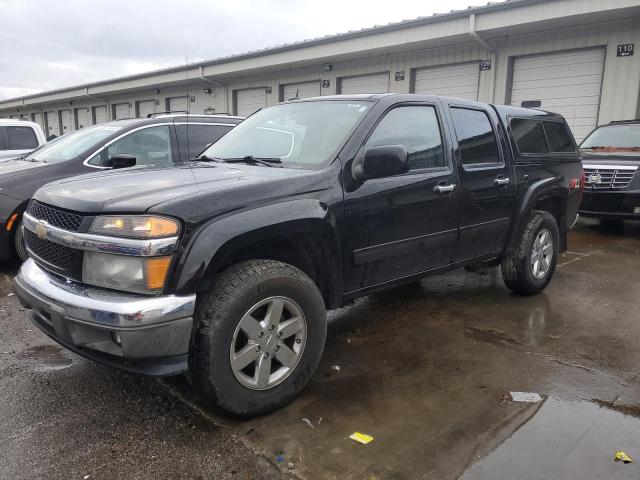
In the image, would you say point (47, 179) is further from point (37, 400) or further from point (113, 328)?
point (113, 328)

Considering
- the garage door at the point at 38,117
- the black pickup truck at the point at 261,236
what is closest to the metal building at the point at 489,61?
the black pickup truck at the point at 261,236

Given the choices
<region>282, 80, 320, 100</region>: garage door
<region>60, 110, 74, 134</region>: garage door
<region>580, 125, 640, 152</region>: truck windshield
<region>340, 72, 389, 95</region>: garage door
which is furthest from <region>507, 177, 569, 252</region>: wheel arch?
<region>60, 110, 74, 134</region>: garage door

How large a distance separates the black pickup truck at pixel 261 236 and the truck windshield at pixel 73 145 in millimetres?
2909

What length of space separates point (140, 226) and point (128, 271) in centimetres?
22

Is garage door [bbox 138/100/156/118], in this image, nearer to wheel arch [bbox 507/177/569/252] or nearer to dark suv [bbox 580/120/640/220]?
dark suv [bbox 580/120/640/220]

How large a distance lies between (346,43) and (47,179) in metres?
10.4

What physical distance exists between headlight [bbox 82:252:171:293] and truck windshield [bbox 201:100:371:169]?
122 centimetres

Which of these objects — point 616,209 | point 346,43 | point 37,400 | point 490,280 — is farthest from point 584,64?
point 37,400

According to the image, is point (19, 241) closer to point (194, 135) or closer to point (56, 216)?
point (194, 135)

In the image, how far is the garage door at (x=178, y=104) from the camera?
2231 cm

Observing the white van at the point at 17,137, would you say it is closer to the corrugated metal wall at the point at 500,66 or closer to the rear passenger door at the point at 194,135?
the rear passenger door at the point at 194,135

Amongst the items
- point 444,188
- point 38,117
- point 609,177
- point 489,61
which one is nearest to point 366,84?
point 489,61

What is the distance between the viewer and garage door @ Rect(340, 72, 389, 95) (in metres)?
14.5

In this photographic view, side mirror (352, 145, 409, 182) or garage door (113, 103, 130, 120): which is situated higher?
garage door (113, 103, 130, 120)
